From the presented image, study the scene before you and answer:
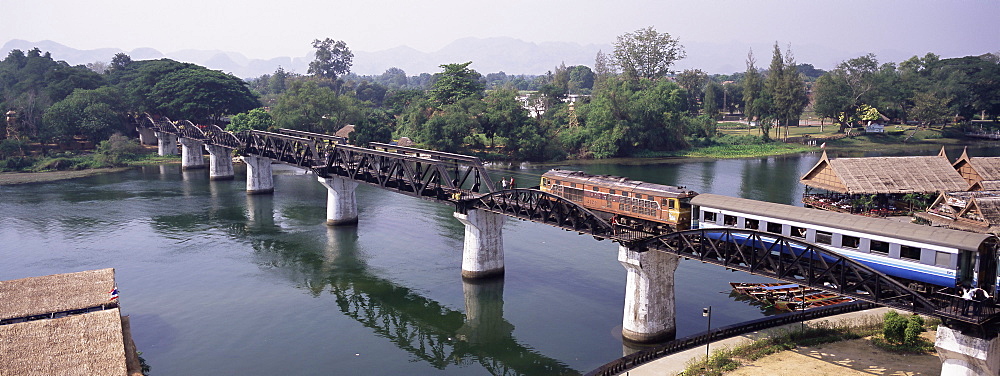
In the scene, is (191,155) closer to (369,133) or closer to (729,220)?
(369,133)

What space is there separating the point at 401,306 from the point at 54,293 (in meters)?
25.2

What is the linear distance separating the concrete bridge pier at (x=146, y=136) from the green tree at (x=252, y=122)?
26316 mm

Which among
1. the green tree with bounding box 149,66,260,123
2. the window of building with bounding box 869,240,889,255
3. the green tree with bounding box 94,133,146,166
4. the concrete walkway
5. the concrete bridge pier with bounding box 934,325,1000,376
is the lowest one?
the concrete walkway

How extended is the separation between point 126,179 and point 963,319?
5335 inches

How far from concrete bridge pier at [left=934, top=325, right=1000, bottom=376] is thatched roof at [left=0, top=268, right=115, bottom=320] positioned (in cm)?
4855

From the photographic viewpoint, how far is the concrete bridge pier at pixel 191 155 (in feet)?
474

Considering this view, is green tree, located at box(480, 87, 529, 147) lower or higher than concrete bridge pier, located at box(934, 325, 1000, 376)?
higher

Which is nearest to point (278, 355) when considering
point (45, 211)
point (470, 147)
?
point (45, 211)

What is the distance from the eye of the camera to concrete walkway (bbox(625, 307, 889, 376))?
4038 centimetres

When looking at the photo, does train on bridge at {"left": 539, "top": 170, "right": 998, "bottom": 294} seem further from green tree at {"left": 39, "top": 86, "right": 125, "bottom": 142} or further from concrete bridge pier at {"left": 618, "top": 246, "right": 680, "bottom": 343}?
green tree at {"left": 39, "top": 86, "right": 125, "bottom": 142}

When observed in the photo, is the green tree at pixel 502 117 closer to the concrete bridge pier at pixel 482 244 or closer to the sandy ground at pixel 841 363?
the concrete bridge pier at pixel 482 244

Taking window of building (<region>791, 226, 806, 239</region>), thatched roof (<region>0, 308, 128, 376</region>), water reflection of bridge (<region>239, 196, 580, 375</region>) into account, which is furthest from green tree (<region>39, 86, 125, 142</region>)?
window of building (<region>791, 226, 806, 239</region>)

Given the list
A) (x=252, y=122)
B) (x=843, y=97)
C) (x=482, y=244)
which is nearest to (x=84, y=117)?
(x=252, y=122)

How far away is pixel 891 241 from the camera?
36.2 metres
